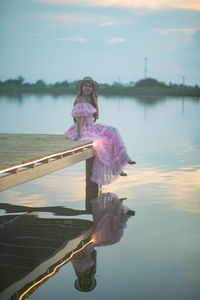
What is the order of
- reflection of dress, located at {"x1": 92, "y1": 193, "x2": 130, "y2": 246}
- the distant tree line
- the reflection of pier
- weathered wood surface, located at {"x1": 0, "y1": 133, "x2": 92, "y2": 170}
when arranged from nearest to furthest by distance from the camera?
1. the reflection of pier
2. reflection of dress, located at {"x1": 92, "y1": 193, "x2": 130, "y2": 246}
3. weathered wood surface, located at {"x1": 0, "y1": 133, "x2": 92, "y2": 170}
4. the distant tree line

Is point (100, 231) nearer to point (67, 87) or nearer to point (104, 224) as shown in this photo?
point (104, 224)

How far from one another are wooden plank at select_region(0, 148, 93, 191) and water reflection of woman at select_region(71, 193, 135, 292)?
737 millimetres

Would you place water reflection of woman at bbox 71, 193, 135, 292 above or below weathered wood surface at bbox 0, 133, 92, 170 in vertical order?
below

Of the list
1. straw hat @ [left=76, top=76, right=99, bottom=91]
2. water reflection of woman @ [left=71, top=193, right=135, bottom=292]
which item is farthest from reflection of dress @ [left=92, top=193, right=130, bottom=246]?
straw hat @ [left=76, top=76, right=99, bottom=91]

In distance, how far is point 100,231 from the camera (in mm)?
6586

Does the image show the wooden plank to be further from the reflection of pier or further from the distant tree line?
the distant tree line

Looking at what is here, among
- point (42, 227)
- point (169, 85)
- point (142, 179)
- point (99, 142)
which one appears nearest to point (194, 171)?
point (142, 179)

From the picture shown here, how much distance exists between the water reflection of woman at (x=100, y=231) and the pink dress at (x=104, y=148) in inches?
14.4

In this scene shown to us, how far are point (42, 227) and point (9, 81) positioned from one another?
10971 cm

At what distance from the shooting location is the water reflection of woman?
16.5 feet

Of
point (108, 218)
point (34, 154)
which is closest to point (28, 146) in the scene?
point (34, 154)

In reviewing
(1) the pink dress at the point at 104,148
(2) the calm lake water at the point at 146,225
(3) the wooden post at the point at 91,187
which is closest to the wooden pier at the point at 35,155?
(3) the wooden post at the point at 91,187

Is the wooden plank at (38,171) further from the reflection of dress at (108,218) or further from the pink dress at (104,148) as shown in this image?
the reflection of dress at (108,218)

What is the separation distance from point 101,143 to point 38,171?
89.1 inches
